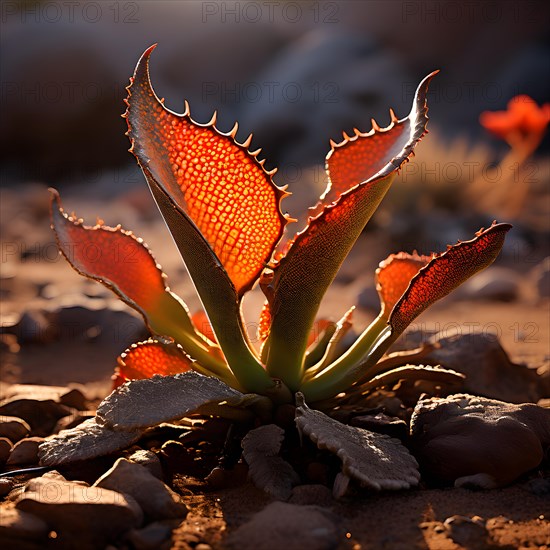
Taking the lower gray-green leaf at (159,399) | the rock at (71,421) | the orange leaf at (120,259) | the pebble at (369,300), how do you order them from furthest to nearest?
the pebble at (369,300) → the rock at (71,421) → the orange leaf at (120,259) → the lower gray-green leaf at (159,399)

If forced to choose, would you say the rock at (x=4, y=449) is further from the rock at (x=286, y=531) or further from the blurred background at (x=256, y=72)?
the blurred background at (x=256, y=72)

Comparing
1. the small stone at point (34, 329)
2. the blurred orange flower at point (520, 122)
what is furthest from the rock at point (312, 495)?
the blurred orange flower at point (520, 122)

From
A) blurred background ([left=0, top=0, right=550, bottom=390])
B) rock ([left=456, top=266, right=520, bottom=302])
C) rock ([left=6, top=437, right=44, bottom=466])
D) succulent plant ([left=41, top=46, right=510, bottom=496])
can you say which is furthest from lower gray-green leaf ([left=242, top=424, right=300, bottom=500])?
blurred background ([left=0, top=0, right=550, bottom=390])

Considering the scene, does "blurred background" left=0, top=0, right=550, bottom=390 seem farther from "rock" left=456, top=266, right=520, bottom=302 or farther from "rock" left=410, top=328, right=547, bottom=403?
"rock" left=410, top=328, right=547, bottom=403

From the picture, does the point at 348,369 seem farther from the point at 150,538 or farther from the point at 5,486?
the point at 5,486

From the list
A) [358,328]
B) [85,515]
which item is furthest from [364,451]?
[358,328]

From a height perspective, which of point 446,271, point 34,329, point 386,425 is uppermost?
point 34,329
